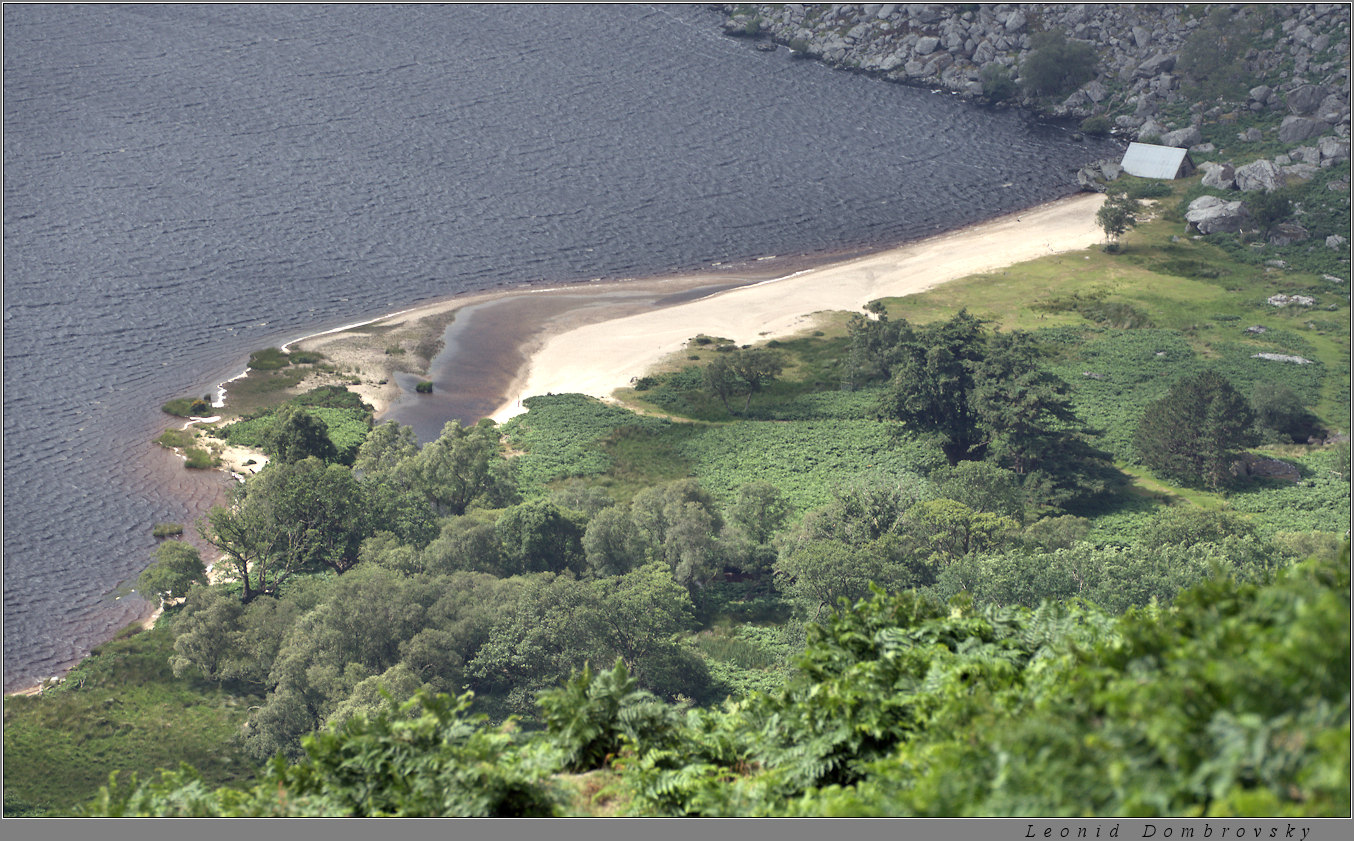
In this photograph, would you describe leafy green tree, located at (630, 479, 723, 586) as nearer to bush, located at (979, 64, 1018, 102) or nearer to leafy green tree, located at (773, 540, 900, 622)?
leafy green tree, located at (773, 540, 900, 622)

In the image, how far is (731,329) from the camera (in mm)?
95562

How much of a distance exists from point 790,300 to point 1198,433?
140ft

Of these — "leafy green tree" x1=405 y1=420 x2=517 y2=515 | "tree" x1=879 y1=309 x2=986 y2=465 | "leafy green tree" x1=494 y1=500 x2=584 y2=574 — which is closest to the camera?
"leafy green tree" x1=494 y1=500 x2=584 y2=574

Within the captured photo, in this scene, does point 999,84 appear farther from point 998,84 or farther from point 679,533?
point 679,533

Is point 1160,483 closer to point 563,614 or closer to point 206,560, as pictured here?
point 563,614

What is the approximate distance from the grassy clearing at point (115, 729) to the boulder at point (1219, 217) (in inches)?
4198

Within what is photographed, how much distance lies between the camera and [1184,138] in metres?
133

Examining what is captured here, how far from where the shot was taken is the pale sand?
88.6 meters

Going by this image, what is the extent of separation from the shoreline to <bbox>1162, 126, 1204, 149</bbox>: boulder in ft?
70.9

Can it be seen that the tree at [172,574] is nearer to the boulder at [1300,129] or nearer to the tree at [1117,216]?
the tree at [1117,216]

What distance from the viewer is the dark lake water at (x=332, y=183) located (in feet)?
248

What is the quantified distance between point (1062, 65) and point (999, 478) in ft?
366

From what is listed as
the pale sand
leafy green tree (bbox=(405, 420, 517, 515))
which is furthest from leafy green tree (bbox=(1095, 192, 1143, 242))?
leafy green tree (bbox=(405, 420, 517, 515))

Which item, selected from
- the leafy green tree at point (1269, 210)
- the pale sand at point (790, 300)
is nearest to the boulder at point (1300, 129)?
the leafy green tree at point (1269, 210)
